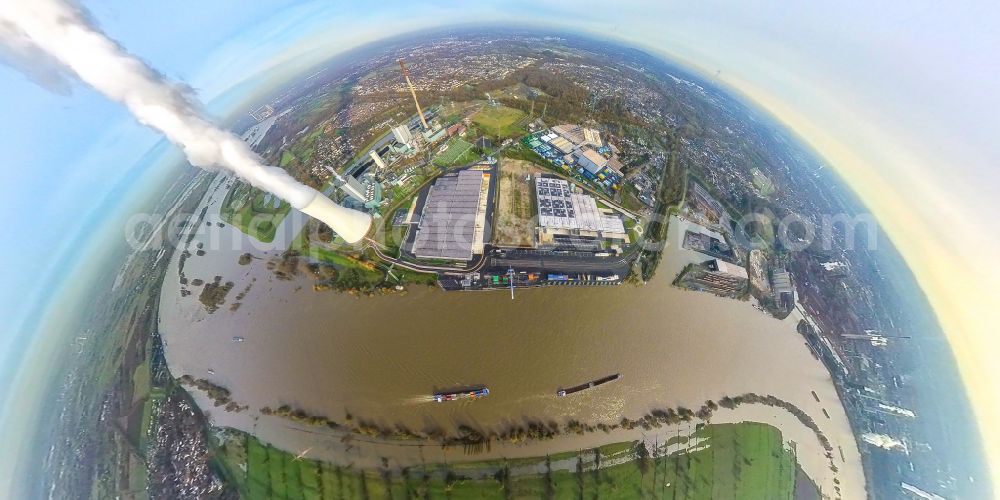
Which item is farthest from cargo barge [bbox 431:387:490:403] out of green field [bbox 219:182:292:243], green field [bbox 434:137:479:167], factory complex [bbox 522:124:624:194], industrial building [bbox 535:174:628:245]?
green field [bbox 434:137:479:167]

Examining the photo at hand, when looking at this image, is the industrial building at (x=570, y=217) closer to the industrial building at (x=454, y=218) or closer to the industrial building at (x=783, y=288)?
the industrial building at (x=454, y=218)

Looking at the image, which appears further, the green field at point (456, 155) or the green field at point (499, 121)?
the green field at point (499, 121)

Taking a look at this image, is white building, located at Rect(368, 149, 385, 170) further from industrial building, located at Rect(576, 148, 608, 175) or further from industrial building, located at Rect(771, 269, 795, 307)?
industrial building, located at Rect(771, 269, 795, 307)

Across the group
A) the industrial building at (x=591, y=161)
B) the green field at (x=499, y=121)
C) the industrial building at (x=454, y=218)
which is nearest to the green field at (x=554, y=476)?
the industrial building at (x=454, y=218)

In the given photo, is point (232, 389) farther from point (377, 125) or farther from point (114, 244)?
point (377, 125)

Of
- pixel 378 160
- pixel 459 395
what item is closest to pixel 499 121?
pixel 378 160

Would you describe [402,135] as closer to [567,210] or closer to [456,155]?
[456,155]

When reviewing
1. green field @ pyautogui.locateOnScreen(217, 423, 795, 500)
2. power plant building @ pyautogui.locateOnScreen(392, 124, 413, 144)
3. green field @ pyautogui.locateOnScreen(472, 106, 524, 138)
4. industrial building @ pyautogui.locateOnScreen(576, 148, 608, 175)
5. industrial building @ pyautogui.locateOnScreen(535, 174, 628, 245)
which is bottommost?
green field @ pyautogui.locateOnScreen(217, 423, 795, 500)

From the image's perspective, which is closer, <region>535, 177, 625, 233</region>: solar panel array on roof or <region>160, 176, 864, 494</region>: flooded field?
<region>160, 176, 864, 494</region>: flooded field
